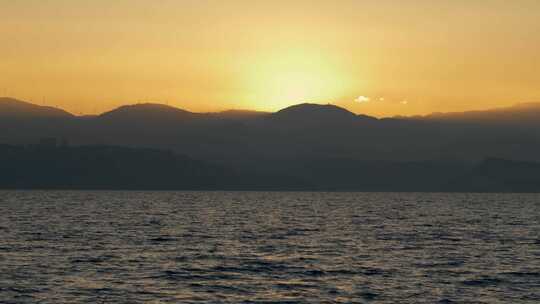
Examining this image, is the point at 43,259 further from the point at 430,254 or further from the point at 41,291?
the point at 430,254

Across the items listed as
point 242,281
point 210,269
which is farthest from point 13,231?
point 242,281

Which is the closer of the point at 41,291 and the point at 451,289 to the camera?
the point at 41,291

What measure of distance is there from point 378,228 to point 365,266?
53905mm

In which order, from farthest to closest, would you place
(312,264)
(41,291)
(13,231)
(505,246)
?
1. (13,231)
2. (505,246)
3. (312,264)
4. (41,291)

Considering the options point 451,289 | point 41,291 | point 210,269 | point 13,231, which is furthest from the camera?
point 13,231

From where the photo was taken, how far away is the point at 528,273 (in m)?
65.6

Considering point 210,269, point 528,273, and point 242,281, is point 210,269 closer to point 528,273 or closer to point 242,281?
point 242,281

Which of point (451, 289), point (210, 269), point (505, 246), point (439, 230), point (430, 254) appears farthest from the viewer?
point (439, 230)

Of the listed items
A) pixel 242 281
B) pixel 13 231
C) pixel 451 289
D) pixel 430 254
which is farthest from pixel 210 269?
pixel 13 231

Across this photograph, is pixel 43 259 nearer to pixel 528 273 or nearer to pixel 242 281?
pixel 242 281

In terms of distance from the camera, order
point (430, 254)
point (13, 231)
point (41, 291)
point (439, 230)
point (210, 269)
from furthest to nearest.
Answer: point (439, 230)
point (13, 231)
point (430, 254)
point (210, 269)
point (41, 291)

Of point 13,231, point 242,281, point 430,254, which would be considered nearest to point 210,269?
point 242,281

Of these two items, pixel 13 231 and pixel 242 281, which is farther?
pixel 13 231

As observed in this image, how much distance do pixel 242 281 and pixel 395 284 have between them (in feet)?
37.6
